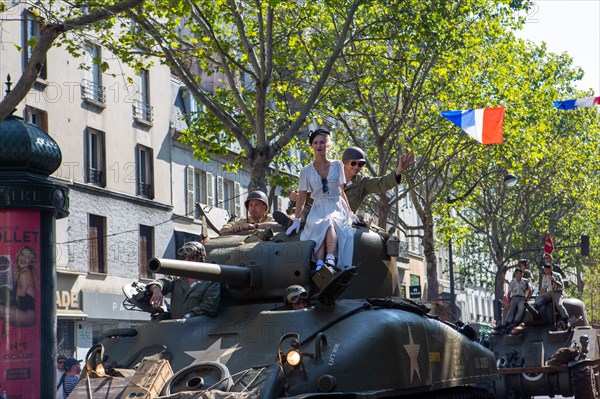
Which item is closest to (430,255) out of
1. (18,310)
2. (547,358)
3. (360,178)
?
(547,358)

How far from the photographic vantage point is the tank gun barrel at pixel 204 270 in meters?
9.76

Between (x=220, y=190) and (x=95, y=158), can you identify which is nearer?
(x=95, y=158)

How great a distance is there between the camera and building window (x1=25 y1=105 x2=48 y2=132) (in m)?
30.7

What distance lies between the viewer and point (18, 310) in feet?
38.1

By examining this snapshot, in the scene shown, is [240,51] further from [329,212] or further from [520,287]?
[329,212]

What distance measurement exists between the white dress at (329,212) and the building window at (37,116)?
2029cm

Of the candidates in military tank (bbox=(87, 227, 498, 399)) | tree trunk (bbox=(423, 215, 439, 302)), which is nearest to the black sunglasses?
military tank (bbox=(87, 227, 498, 399))

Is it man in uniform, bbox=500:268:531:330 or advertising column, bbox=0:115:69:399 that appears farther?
man in uniform, bbox=500:268:531:330

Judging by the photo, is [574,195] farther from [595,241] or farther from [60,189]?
[60,189]

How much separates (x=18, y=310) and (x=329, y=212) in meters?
3.26

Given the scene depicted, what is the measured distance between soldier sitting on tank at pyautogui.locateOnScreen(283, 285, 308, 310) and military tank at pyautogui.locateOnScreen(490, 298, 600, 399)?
39.0 feet

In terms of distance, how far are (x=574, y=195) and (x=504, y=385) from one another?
93.9 feet

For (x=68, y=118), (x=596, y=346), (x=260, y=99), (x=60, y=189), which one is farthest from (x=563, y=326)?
(x=68, y=118)

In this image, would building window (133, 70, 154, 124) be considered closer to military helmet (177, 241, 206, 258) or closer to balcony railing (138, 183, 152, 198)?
balcony railing (138, 183, 152, 198)
